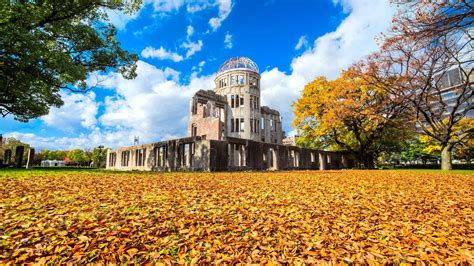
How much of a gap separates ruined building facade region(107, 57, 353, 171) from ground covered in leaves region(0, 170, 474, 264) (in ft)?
31.3

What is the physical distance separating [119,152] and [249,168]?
17417mm

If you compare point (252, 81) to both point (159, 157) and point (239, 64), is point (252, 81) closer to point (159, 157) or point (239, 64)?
point (239, 64)

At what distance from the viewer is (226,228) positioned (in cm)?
351

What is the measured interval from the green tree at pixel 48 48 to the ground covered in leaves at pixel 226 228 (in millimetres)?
7842

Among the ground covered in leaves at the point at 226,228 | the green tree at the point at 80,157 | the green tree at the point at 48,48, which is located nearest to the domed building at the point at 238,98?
the green tree at the point at 48,48

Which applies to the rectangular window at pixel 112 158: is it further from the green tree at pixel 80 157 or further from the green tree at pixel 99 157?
the green tree at pixel 80 157

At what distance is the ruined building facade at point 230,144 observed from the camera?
15.2 metres

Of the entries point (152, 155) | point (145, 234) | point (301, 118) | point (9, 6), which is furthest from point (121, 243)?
point (301, 118)

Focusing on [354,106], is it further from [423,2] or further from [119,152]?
[119,152]

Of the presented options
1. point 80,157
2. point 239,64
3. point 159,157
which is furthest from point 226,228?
point 80,157

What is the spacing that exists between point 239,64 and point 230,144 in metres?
23.9

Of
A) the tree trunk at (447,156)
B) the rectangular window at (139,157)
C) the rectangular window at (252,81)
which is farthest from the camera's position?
the rectangular window at (252,81)

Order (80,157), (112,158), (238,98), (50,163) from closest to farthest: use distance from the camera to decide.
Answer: (112,158)
(238,98)
(50,163)
(80,157)

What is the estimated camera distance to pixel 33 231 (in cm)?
326
